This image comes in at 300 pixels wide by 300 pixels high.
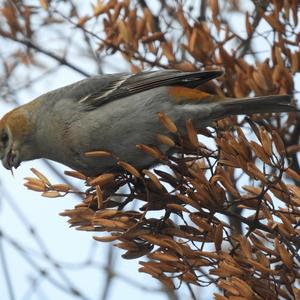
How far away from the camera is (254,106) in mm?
4621

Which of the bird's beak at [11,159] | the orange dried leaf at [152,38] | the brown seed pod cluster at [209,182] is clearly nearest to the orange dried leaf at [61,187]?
the brown seed pod cluster at [209,182]

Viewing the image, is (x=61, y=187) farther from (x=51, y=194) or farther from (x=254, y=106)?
(x=254, y=106)

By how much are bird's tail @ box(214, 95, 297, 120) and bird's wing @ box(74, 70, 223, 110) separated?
0.23 metres

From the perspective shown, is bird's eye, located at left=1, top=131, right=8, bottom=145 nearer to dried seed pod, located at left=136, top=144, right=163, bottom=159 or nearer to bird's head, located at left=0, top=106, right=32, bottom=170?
bird's head, located at left=0, top=106, right=32, bottom=170

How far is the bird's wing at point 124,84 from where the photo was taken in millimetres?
4898

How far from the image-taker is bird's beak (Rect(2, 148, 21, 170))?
5312 millimetres

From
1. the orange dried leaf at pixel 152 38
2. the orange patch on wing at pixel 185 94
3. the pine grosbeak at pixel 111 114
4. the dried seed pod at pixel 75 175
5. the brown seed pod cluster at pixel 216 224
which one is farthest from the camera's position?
the orange dried leaf at pixel 152 38

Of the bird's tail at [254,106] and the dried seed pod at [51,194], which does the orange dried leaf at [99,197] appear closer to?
the dried seed pod at [51,194]

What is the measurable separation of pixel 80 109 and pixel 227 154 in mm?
1558

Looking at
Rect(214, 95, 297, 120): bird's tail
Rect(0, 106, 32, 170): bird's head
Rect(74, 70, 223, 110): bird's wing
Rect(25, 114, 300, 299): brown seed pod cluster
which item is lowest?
Rect(25, 114, 300, 299): brown seed pod cluster

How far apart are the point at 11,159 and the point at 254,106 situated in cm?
188

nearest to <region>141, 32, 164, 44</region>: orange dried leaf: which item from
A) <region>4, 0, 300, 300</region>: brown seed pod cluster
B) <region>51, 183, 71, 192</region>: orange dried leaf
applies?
<region>4, 0, 300, 300</region>: brown seed pod cluster

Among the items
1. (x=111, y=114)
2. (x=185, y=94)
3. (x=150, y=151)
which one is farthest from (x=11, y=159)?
(x=150, y=151)

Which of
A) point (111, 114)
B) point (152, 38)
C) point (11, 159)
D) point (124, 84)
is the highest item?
point (152, 38)
